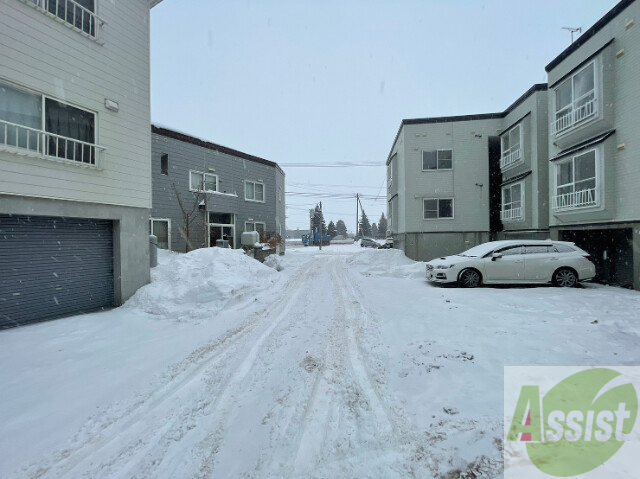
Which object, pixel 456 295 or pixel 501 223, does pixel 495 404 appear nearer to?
pixel 456 295

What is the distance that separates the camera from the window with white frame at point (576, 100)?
10000 millimetres

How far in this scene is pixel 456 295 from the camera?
25.9 feet

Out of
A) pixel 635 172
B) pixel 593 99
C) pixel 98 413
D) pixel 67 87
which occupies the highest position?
pixel 593 99

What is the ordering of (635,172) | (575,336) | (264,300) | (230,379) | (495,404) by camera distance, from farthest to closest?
(635,172)
(264,300)
(575,336)
(230,379)
(495,404)

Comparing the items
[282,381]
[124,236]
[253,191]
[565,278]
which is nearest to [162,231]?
[253,191]

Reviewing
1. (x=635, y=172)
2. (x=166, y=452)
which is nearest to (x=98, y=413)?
(x=166, y=452)

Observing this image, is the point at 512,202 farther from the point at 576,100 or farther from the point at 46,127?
the point at 46,127

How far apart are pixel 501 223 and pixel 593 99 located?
7.90 meters

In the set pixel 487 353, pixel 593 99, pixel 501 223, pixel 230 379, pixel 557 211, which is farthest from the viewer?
pixel 501 223

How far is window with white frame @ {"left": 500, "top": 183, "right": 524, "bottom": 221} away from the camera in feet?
48.5

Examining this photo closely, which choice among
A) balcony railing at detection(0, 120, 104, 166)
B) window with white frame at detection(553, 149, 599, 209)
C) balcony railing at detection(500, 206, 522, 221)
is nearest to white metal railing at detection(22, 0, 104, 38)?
balcony railing at detection(0, 120, 104, 166)

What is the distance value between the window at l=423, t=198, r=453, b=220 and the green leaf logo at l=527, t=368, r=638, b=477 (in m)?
14.3

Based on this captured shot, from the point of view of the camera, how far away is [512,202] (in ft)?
51.1

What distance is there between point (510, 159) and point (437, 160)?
11.9ft
